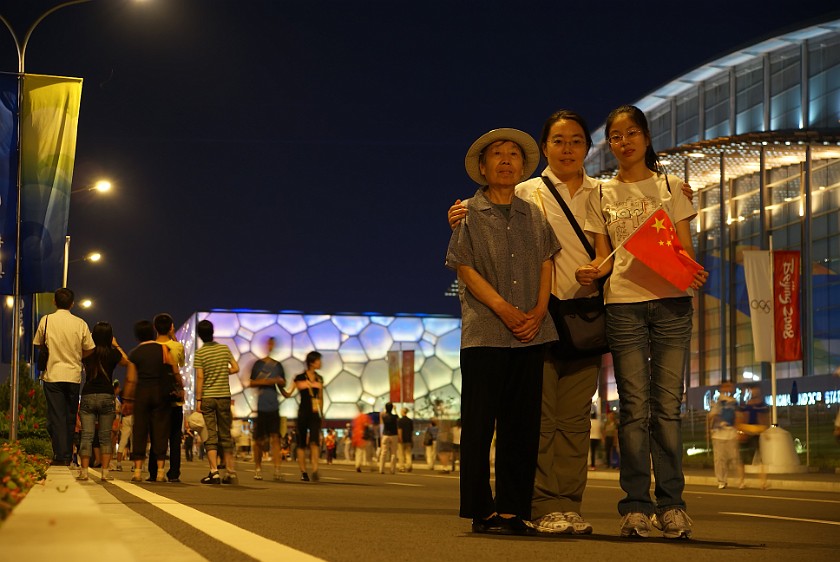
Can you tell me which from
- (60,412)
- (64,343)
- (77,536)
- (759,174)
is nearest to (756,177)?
(759,174)

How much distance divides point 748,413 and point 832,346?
93.3ft

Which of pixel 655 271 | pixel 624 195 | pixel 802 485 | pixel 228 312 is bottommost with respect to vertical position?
pixel 802 485

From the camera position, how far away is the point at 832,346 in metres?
46.3

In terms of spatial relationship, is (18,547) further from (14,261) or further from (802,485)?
(802,485)

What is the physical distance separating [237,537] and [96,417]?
7949 millimetres

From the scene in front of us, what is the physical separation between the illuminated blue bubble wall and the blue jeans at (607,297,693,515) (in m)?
88.9

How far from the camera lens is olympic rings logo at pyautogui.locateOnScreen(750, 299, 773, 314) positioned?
2559 centimetres

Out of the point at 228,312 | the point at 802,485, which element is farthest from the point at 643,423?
the point at 228,312

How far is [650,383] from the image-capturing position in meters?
6.12

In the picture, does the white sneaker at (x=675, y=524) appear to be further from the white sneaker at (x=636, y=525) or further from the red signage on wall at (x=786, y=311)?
the red signage on wall at (x=786, y=311)

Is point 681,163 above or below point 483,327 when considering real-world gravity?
above

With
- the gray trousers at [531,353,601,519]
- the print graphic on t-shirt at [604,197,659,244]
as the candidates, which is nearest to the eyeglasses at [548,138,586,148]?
the print graphic on t-shirt at [604,197,659,244]

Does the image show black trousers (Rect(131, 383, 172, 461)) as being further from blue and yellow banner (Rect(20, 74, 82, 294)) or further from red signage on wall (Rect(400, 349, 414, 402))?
red signage on wall (Rect(400, 349, 414, 402))

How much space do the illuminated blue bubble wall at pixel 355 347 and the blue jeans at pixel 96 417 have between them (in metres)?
81.8
